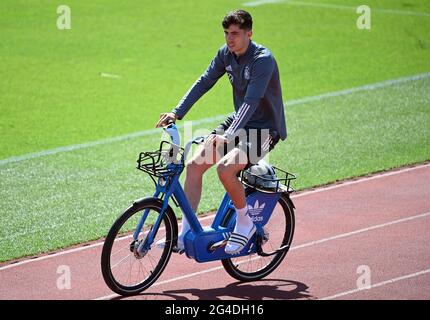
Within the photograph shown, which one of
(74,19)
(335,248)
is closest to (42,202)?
(335,248)

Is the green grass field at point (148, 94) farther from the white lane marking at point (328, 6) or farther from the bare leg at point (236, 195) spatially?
the bare leg at point (236, 195)

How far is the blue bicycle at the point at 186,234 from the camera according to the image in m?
8.20

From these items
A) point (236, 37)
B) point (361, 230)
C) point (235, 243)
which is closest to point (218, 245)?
point (235, 243)

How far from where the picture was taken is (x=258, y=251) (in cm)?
886

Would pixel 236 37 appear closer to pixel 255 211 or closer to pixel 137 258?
pixel 255 211

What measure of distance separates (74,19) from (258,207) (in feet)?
41.3

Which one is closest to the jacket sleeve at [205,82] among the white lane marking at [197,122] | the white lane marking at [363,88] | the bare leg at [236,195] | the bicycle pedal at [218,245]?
the bare leg at [236,195]

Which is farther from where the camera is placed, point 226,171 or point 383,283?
point 383,283

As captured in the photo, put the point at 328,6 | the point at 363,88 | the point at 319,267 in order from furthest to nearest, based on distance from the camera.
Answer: the point at 328,6 → the point at 363,88 → the point at 319,267

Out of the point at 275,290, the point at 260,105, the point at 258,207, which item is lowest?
the point at 275,290

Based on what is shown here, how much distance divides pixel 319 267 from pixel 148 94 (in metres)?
7.60

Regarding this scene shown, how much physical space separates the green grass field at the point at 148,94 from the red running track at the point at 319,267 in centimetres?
70

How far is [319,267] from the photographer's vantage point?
9.08 metres
